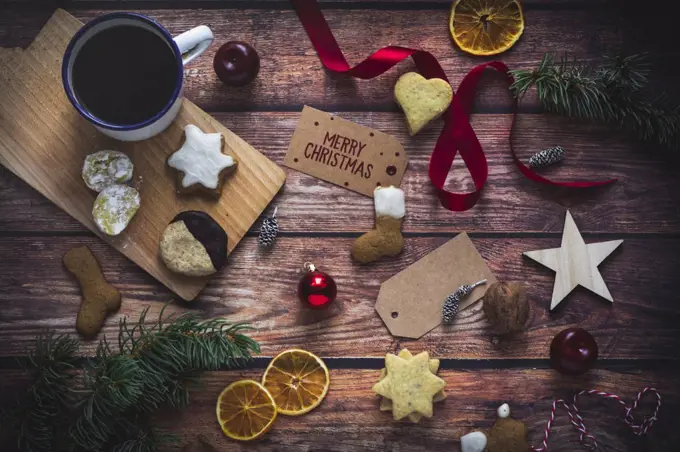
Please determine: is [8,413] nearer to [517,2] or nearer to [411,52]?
[411,52]

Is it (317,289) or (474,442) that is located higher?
(317,289)

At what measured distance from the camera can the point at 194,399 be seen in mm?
1243

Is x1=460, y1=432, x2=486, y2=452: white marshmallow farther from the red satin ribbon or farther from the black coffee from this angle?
the black coffee

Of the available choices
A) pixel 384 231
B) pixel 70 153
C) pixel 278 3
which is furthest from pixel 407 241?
pixel 70 153

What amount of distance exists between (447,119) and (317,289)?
0.40m

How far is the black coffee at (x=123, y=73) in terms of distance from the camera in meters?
1.14

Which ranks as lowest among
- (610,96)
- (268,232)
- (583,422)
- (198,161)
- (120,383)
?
(583,422)

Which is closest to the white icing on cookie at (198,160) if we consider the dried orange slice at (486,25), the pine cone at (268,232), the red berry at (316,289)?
the pine cone at (268,232)

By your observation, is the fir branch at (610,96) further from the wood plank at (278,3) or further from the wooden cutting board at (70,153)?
the wooden cutting board at (70,153)

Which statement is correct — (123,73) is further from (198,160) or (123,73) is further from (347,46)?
(347,46)

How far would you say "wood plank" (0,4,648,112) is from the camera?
1.29 m

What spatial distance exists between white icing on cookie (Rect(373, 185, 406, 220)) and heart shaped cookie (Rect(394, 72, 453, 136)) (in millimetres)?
122

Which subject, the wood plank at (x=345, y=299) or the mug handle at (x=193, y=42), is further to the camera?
the wood plank at (x=345, y=299)

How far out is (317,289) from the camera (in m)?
1.20
